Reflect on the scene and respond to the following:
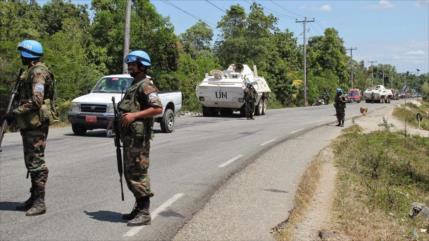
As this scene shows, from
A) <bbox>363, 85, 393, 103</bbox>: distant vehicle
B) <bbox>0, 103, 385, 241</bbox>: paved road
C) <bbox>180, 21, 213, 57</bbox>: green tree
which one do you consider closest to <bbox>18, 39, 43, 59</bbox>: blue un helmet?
<bbox>0, 103, 385, 241</bbox>: paved road

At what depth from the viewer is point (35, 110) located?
21.1ft

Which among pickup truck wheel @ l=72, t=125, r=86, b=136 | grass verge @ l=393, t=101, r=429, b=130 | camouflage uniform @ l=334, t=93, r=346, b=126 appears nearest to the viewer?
pickup truck wheel @ l=72, t=125, r=86, b=136

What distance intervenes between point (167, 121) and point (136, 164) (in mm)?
11686

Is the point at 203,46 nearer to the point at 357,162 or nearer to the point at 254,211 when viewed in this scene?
the point at 357,162

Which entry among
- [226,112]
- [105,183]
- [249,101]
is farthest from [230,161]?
[226,112]

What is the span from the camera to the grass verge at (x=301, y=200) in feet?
21.1

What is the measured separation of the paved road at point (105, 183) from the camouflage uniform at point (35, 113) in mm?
694

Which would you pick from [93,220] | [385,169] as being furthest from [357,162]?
[93,220]

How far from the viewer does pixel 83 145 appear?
45.5 ft

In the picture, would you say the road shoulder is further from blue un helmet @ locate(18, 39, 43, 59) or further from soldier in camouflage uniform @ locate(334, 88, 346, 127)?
soldier in camouflage uniform @ locate(334, 88, 346, 127)

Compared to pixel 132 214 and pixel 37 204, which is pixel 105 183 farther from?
pixel 132 214

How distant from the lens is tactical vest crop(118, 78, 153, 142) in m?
5.96

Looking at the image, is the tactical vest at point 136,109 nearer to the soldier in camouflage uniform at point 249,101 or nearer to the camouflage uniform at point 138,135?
the camouflage uniform at point 138,135

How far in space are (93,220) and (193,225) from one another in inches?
46.1
